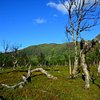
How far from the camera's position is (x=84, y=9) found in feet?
149

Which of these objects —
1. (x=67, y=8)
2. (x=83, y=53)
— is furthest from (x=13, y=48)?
(x=83, y=53)

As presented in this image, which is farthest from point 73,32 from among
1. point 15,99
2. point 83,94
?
point 15,99

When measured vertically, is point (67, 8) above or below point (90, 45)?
above

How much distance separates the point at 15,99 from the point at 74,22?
1264 inches

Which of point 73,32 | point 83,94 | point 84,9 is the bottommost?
point 83,94

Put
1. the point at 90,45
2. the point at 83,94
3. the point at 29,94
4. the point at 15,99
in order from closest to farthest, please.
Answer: the point at 15,99
the point at 29,94
the point at 83,94
the point at 90,45

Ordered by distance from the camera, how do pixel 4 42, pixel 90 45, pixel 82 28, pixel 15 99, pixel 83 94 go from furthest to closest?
pixel 4 42
pixel 82 28
pixel 90 45
pixel 83 94
pixel 15 99

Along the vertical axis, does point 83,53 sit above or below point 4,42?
below

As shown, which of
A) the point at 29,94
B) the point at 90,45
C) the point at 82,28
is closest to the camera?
the point at 29,94

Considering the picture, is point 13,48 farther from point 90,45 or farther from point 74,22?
point 90,45

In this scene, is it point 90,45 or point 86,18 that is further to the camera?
point 86,18

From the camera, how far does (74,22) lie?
152 feet

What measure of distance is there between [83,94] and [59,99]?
4783mm

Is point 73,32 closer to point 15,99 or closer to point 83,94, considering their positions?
point 83,94
